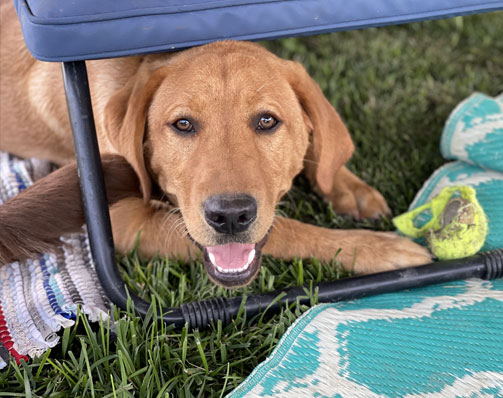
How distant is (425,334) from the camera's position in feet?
7.19

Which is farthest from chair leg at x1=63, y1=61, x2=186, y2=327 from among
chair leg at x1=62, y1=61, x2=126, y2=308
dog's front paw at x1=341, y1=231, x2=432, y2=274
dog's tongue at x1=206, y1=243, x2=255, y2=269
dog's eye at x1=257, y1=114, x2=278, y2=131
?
dog's front paw at x1=341, y1=231, x2=432, y2=274

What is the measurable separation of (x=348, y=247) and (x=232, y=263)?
628 millimetres

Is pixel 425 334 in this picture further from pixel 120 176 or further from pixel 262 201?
pixel 120 176

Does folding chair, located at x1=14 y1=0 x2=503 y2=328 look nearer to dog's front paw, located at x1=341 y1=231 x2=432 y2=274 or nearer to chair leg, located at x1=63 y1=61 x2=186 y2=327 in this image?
chair leg, located at x1=63 y1=61 x2=186 y2=327

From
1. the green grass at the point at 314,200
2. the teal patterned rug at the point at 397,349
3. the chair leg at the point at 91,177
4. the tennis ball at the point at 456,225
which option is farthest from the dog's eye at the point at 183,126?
the tennis ball at the point at 456,225

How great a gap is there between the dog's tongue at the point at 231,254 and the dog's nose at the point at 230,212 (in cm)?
20

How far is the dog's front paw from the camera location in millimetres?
2645

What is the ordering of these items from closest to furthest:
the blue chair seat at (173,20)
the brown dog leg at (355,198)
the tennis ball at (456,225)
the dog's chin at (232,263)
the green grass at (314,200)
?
the blue chair seat at (173,20), the green grass at (314,200), the dog's chin at (232,263), the tennis ball at (456,225), the brown dog leg at (355,198)

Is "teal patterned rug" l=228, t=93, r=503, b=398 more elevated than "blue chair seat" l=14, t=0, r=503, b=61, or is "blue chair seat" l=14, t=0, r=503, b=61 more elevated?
"blue chair seat" l=14, t=0, r=503, b=61

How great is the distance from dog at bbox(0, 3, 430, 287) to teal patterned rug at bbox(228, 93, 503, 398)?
0.31 metres

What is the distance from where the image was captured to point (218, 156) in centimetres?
226

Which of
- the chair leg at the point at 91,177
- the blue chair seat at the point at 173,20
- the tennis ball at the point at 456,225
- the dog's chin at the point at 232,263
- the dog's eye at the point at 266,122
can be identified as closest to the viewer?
the blue chair seat at the point at 173,20

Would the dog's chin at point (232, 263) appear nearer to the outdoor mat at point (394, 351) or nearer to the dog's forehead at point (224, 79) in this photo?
the outdoor mat at point (394, 351)

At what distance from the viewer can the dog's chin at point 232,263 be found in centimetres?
235
